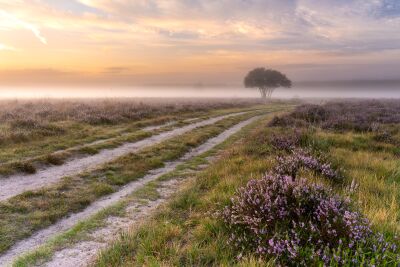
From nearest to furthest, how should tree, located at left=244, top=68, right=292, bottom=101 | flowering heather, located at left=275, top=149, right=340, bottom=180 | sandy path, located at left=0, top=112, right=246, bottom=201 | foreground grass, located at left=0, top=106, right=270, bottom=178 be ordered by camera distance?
1. flowering heather, located at left=275, top=149, right=340, bottom=180
2. sandy path, located at left=0, top=112, right=246, bottom=201
3. foreground grass, located at left=0, top=106, right=270, bottom=178
4. tree, located at left=244, top=68, right=292, bottom=101

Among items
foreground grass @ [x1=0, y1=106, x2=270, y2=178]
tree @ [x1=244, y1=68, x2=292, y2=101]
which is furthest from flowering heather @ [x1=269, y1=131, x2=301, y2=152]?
tree @ [x1=244, y1=68, x2=292, y2=101]

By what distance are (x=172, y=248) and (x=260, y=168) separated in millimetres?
4702

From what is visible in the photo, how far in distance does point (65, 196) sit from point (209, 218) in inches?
178

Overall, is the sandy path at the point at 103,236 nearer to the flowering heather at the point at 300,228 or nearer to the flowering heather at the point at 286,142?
the flowering heather at the point at 300,228

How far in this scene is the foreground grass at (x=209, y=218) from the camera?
4.55 m

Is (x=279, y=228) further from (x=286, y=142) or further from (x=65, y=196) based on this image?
(x=286, y=142)

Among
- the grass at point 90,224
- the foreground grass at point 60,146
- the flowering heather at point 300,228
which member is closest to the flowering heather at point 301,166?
the flowering heather at point 300,228

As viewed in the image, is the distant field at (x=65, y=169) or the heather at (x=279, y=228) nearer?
the heather at (x=279, y=228)

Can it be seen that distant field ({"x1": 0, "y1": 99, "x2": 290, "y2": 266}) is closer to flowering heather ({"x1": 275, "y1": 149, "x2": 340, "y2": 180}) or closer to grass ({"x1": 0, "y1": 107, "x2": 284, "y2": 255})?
grass ({"x1": 0, "y1": 107, "x2": 284, "y2": 255})

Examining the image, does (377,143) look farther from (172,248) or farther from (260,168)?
(172,248)

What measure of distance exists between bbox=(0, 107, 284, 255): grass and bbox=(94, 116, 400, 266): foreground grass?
2350mm

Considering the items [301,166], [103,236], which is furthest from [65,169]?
[301,166]

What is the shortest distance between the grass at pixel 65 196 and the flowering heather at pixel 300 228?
3954 mm

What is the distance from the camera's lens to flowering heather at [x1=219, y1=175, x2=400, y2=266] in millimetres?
3941
